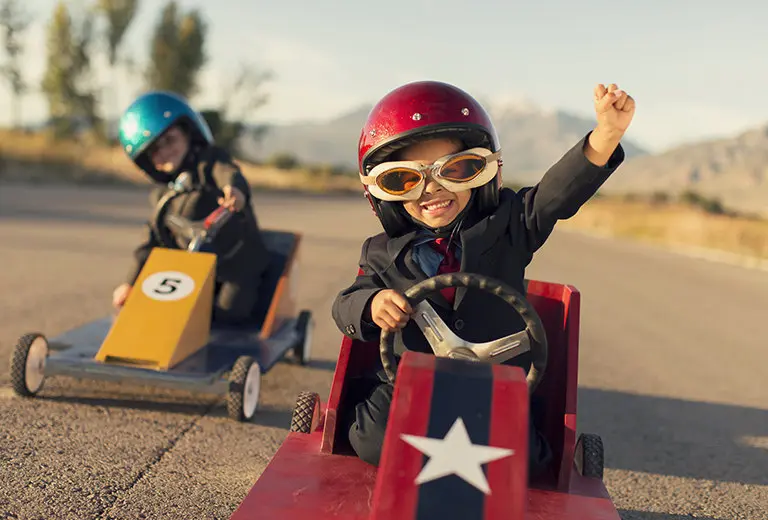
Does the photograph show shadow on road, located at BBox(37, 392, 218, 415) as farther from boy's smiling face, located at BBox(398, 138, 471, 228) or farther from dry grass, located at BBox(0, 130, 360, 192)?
dry grass, located at BBox(0, 130, 360, 192)

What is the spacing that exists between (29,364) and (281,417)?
4.58 ft

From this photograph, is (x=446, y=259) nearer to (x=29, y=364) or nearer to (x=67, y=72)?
(x=29, y=364)

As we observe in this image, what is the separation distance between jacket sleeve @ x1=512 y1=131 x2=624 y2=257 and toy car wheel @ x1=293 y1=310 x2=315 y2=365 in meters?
2.92

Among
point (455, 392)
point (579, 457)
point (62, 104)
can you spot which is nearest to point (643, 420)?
point (579, 457)

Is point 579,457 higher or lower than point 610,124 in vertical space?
A: lower

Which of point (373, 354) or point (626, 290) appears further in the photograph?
point (626, 290)

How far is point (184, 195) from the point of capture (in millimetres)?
6125

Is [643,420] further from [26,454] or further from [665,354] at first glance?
[26,454]

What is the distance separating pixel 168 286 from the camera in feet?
16.9

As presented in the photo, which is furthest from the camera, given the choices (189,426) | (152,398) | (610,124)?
(152,398)

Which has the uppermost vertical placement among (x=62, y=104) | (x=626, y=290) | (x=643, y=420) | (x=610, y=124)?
(x=610, y=124)

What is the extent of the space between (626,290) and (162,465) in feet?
31.8

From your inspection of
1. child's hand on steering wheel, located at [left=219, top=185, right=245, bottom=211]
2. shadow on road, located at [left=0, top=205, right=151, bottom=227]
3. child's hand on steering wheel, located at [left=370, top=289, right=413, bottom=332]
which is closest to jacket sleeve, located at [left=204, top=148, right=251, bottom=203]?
child's hand on steering wheel, located at [left=219, top=185, right=245, bottom=211]

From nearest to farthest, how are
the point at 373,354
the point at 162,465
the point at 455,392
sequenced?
the point at 455,392
the point at 373,354
the point at 162,465
